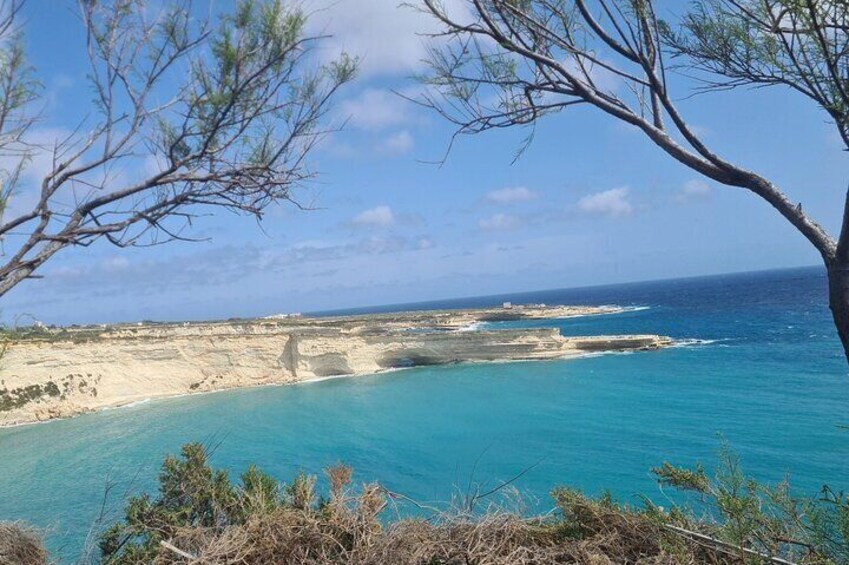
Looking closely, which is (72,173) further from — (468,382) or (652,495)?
(468,382)

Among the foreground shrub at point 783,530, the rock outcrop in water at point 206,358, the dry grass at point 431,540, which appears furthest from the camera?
the rock outcrop in water at point 206,358

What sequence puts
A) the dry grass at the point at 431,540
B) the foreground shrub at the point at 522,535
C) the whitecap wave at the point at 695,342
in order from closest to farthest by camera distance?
the foreground shrub at the point at 522,535, the dry grass at the point at 431,540, the whitecap wave at the point at 695,342

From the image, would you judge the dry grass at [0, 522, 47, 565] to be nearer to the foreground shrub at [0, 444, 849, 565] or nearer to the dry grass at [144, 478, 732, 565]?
the foreground shrub at [0, 444, 849, 565]

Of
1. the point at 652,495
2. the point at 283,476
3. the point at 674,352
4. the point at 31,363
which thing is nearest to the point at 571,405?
the point at 652,495

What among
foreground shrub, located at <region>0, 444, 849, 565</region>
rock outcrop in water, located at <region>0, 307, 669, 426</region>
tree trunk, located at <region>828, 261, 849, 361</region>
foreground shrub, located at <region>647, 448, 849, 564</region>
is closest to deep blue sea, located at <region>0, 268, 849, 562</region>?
rock outcrop in water, located at <region>0, 307, 669, 426</region>

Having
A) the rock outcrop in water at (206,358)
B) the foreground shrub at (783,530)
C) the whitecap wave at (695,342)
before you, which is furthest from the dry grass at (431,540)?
the whitecap wave at (695,342)

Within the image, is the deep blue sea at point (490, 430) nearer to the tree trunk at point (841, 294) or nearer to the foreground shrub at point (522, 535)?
the foreground shrub at point (522, 535)
